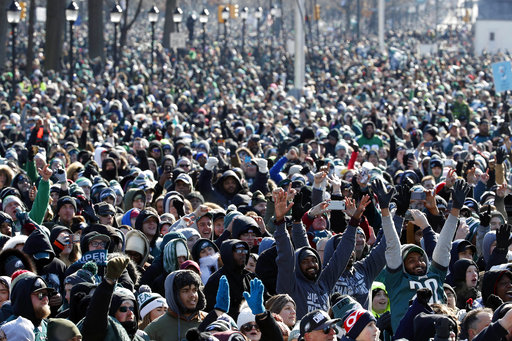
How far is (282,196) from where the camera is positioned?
32.4ft

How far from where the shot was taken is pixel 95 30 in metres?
48.5

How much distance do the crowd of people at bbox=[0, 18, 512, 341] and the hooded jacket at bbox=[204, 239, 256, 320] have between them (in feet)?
0.05

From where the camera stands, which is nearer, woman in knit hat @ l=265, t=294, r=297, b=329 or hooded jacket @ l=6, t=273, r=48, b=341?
hooded jacket @ l=6, t=273, r=48, b=341

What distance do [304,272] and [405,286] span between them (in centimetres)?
76

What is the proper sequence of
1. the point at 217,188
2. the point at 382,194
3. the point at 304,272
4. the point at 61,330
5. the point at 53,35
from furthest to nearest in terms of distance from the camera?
the point at 53,35 < the point at 217,188 < the point at 382,194 < the point at 304,272 < the point at 61,330

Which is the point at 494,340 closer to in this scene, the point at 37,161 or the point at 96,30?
the point at 37,161

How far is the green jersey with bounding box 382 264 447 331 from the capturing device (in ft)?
31.0

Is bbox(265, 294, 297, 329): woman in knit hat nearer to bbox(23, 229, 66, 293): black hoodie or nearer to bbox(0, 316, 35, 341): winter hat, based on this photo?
bbox(0, 316, 35, 341): winter hat

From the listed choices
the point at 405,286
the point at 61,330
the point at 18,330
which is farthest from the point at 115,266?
the point at 405,286

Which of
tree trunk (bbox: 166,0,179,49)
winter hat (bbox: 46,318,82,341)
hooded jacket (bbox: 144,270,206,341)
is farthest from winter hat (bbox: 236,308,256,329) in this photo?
tree trunk (bbox: 166,0,179,49)

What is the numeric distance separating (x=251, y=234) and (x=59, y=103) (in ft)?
69.5

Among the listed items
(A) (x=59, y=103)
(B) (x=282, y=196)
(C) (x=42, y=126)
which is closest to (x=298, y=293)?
(B) (x=282, y=196)

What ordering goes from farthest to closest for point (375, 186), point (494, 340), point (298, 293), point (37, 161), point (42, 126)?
point (42, 126) → point (37, 161) → point (375, 186) → point (298, 293) → point (494, 340)

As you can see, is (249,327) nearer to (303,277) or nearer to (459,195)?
(303,277)
